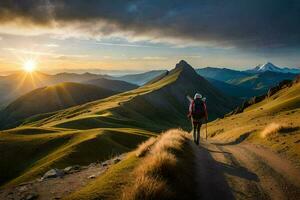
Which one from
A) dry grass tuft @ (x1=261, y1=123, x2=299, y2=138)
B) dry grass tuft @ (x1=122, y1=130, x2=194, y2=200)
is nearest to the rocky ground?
dry grass tuft @ (x1=122, y1=130, x2=194, y2=200)

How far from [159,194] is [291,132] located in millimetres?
18021

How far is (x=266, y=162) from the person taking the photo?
59.1ft

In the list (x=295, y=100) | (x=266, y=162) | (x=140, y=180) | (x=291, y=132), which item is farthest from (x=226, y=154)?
(x=295, y=100)

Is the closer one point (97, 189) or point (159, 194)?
point (159, 194)

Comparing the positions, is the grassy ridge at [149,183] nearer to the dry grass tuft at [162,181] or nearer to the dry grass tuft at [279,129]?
the dry grass tuft at [162,181]

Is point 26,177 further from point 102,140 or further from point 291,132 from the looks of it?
point 291,132

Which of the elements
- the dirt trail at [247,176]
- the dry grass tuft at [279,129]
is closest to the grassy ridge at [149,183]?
the dirt trail at [247,176]

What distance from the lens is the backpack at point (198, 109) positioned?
24812mm

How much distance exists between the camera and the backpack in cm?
2481

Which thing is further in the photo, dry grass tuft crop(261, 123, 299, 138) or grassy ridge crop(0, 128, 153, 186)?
grassy ridge crop(0, 128, 153, 186)

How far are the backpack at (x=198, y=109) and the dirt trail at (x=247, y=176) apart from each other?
4.72m

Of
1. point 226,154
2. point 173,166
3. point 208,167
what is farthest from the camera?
point 226,154

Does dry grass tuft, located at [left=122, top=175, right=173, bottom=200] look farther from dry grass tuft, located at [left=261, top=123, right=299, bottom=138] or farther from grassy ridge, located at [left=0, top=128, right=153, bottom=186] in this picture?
grassy ridge, located at [left=0, top=128, right=153, bottom=186]

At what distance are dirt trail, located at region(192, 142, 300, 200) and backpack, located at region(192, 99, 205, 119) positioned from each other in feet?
15.5
